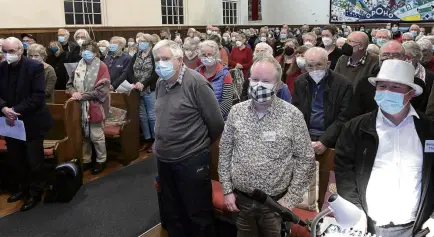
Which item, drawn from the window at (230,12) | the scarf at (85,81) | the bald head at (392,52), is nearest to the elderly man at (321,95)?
the bald head at (392,52)

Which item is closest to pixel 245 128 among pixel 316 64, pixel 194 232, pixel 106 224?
pixel 194 232

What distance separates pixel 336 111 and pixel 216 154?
1.09 m

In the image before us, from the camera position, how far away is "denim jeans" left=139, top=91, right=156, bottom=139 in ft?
20.1

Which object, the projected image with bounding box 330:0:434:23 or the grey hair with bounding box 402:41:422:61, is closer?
the grey hair with bounding box 402:41:422:61

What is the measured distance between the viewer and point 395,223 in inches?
81.7

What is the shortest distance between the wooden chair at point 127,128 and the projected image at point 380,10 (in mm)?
13369

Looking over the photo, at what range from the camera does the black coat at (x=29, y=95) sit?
4023 millimetres

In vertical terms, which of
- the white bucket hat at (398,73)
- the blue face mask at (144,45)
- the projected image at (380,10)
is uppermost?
the projected image at (380,10)

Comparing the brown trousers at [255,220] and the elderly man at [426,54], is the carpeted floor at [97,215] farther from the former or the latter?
the elderly man at [426,54]

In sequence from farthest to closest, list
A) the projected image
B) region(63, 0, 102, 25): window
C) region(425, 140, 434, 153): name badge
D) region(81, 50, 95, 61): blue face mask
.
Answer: the projected image → region(63, 0, 102, 25): window → region(81, 50, 95, 61): blue face mask → region(425, 140, 434, 153): name badge

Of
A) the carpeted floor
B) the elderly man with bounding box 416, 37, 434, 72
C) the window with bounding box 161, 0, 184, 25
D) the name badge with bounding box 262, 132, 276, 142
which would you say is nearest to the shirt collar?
the name badge with bounding box 262, 132, 276, 142

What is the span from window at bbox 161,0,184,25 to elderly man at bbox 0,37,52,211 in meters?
9.69

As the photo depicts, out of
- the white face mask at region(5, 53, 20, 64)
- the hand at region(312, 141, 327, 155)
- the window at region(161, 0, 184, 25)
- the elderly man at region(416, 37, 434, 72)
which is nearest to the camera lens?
the hand at region(312, 141, 327, 155)

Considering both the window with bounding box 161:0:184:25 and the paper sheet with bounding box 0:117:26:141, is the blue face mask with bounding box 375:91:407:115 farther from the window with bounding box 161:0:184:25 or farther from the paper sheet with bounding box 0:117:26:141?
the window with bounding box 161:0:184:25
